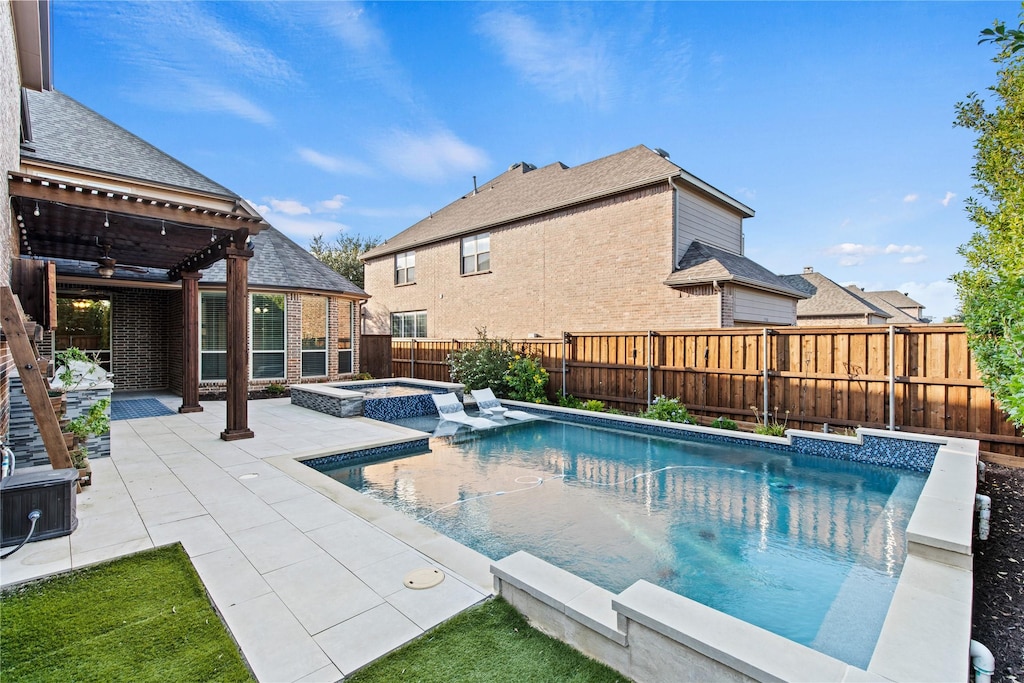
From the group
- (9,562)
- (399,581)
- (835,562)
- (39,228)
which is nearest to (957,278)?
(835,562)

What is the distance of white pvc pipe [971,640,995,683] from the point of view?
7.47ft

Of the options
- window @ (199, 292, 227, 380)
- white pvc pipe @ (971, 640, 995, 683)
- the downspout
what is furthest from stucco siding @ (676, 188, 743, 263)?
window @ (199, 292, 227, 380)

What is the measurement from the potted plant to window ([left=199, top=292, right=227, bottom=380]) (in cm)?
679

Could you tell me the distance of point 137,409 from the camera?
34.9 ft

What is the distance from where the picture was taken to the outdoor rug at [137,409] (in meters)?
9.82

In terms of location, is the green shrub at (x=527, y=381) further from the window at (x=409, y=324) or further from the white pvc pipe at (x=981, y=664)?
the white pvc pipe at (x=981, y=664)

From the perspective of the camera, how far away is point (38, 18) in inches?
226

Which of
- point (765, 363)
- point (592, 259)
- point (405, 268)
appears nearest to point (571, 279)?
point (592, 259)

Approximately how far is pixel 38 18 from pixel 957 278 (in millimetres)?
14848

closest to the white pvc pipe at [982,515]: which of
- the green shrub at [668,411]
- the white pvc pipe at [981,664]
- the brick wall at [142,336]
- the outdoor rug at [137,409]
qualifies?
the white pvc pipe at [981,664]

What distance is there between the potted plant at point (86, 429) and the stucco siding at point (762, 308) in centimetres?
1246

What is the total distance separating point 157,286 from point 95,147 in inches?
148

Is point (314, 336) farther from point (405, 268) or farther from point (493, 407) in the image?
point (405, 268)

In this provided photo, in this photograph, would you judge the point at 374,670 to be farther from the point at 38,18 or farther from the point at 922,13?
the point at 922,13
